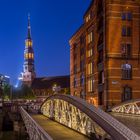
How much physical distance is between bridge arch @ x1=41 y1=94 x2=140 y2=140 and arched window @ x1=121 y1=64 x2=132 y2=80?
3094 centimetres

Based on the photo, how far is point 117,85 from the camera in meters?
61.9

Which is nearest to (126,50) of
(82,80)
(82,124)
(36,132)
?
(82,80)

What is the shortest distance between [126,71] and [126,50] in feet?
11.1

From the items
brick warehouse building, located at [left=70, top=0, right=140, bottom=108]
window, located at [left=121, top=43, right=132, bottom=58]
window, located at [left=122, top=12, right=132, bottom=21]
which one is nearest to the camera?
brick warehouse building, located at [left=70, top=0, right=140, bottom=108]

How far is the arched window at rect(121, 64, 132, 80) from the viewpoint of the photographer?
62.9m

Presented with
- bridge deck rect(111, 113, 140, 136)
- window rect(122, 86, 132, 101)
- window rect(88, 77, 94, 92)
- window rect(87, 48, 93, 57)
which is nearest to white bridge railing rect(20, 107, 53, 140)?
bridge deck rect(111, 113, 140, 136)

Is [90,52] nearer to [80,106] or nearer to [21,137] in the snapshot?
[21,137]

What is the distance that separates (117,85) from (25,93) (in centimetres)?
11105

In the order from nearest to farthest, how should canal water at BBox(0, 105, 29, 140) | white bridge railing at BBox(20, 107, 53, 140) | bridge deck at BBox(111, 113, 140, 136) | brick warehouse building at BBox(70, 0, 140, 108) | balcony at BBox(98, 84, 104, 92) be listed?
1. white bridge railing at BBox(20, 107, 53, 140)
2. bridge deck at BBox(111, 113, 140, 136)
3. canal water at BBox(0, 105, 29, 140)
4. brick warehouse building at BBox(70, 0, 140, 108)
5. balcony at BBox(98, 84, 104, 92)

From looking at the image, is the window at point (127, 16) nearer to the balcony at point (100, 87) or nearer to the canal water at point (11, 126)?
the balcony at point (100, 87)

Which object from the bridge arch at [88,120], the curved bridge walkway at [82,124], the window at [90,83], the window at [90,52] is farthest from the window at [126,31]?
the curved bridge walkway at [82,124]

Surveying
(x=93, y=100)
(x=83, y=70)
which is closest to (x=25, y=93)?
(x=83, y=70)

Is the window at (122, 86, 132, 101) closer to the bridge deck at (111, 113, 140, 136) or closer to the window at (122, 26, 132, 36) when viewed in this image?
the window at (122, 26, 132, 36)

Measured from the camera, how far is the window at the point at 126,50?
63250 millimetres
